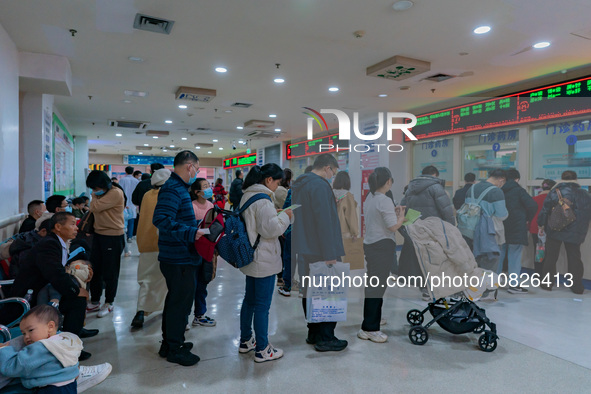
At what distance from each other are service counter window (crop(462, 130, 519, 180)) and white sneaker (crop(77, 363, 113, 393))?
11.2 feet

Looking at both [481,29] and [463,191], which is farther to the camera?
[481,29]

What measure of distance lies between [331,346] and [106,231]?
2.30 metres

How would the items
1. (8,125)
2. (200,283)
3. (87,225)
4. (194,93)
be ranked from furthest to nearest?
(194,93) < (8,125) < (87,225) < (200,283)

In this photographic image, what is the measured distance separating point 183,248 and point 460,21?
10.7 ft

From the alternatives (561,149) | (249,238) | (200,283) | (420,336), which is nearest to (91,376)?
(249,238)

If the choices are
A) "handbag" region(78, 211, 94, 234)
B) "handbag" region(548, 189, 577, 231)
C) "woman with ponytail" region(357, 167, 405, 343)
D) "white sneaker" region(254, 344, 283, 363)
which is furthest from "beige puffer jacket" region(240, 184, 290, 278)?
"handbag" region(548, 189, 577, 231)

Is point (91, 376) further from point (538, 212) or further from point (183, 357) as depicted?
point (538, 212)

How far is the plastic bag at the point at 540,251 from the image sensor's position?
4932mm

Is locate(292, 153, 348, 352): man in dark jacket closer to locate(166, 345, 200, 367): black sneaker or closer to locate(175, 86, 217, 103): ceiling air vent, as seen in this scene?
locate(166, 345, 200, 367): black sneaker

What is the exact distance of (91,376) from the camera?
215 cm

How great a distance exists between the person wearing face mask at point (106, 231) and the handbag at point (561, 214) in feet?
16.1

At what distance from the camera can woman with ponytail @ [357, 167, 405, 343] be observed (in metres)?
3.03

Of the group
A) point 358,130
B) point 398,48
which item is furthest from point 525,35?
point 358,130

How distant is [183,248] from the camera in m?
2.56
